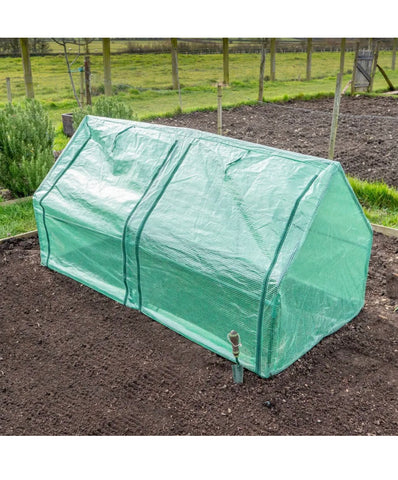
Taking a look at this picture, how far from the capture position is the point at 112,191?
5.01 metres

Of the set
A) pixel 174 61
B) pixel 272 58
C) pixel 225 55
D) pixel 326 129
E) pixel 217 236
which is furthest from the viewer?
pixel 272 58

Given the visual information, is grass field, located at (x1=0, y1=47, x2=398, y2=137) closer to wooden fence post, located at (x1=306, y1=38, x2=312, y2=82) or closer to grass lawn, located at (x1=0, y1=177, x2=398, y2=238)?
wooden fence post, located at (x1=306, y1=38, x2=312, y2=82)

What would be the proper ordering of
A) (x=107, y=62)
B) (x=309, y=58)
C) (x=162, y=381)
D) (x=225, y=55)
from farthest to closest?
(x=309, y=58), (x=225, y=55), (x=107, y=62), (x=162, y=381)

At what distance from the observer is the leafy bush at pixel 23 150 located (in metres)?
7.24

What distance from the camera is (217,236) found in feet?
13.2

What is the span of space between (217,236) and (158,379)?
125cm

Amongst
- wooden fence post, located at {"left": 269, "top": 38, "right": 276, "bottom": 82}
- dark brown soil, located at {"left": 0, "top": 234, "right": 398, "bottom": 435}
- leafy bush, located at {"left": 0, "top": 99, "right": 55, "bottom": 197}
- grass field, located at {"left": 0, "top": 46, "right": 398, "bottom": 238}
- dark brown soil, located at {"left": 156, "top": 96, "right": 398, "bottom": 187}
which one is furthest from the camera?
wooden fence post, located at {"left": 269, "top": 38, "right": 276, "bottom": 82}

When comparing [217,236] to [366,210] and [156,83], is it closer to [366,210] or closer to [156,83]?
[366,210]

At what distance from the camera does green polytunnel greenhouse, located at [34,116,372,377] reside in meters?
3.72

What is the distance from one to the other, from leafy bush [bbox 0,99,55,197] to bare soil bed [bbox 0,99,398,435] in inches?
104

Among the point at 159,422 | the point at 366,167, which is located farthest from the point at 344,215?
the point at 366,167

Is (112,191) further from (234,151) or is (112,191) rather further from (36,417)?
(36,417)

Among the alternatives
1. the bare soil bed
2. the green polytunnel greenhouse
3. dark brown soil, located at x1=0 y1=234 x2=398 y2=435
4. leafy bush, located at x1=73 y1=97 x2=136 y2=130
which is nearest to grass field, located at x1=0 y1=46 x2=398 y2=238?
leafy bush, located at x1=73 y1=97 x2=136 y2=130

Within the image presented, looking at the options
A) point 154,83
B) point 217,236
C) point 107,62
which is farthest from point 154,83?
point 217,236
